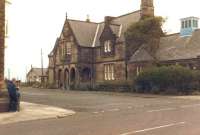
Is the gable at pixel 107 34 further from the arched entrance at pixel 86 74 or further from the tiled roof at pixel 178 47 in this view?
the tiled roof at pixel 178 47

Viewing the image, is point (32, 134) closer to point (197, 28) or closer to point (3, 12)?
point (3, 12)

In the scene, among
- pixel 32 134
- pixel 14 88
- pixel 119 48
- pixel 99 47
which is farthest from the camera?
pixel 99 47

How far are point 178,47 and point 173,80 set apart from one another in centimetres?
1019

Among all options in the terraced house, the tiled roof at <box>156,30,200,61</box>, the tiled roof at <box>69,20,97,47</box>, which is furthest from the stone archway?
the tiled roof at <box>156,30,200,61</box>

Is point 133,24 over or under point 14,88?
over

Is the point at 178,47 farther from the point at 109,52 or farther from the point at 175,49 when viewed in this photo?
the point at 109,52

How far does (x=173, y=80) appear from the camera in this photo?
42.0 m

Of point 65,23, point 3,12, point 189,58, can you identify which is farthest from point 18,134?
point 65,23

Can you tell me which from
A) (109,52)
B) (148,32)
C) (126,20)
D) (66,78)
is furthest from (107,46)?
(66,78)

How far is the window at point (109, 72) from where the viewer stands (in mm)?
60656

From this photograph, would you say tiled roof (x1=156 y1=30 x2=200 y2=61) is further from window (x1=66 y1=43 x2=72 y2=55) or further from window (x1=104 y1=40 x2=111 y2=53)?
window (x1=66 y1=43 x2=72 y2=55)

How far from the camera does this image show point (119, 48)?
58969mm

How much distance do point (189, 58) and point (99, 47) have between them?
65.5ft

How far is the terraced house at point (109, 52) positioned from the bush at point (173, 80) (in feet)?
13.7
